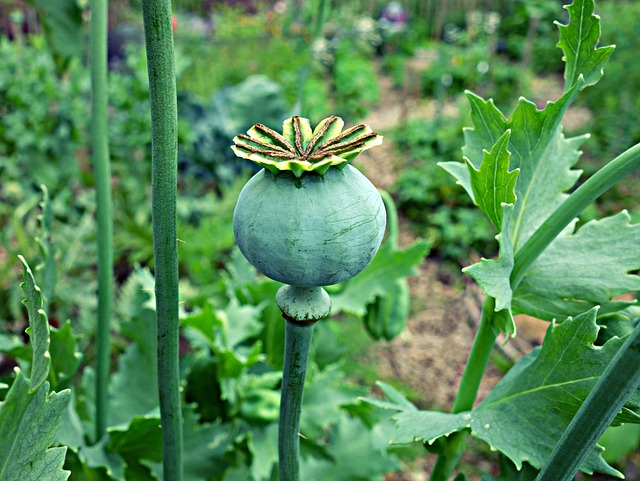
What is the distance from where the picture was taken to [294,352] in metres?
0.53

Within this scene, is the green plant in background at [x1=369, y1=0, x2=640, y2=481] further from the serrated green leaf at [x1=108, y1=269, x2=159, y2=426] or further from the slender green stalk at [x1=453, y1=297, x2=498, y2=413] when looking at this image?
the serrated green leaf at [x1=108, y1=269, x2=159, y2=426]

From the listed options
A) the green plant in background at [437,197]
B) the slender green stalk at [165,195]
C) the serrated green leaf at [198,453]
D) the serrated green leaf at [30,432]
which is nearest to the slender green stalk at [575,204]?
the slender green stalk at [165,195]

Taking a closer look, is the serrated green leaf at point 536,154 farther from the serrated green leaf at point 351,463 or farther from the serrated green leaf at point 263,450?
the serrated green leaf at point 351,463

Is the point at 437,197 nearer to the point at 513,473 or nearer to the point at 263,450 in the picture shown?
the point at 263,450

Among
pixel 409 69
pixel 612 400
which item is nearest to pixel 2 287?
pixel 612 400

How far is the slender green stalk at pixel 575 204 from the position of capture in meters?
0.52

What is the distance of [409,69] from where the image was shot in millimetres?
5965

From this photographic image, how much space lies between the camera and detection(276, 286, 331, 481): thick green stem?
0.50 metres

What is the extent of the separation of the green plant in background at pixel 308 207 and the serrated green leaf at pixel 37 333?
182mm

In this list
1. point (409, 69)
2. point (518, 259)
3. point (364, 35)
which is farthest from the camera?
point (364, 35)

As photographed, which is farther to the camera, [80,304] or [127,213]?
[127,213]

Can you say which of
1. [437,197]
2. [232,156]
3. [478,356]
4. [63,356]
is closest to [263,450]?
[63,356]

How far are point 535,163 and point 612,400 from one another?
342 mm

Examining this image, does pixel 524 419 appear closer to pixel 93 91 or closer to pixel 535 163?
pixel 535 163
